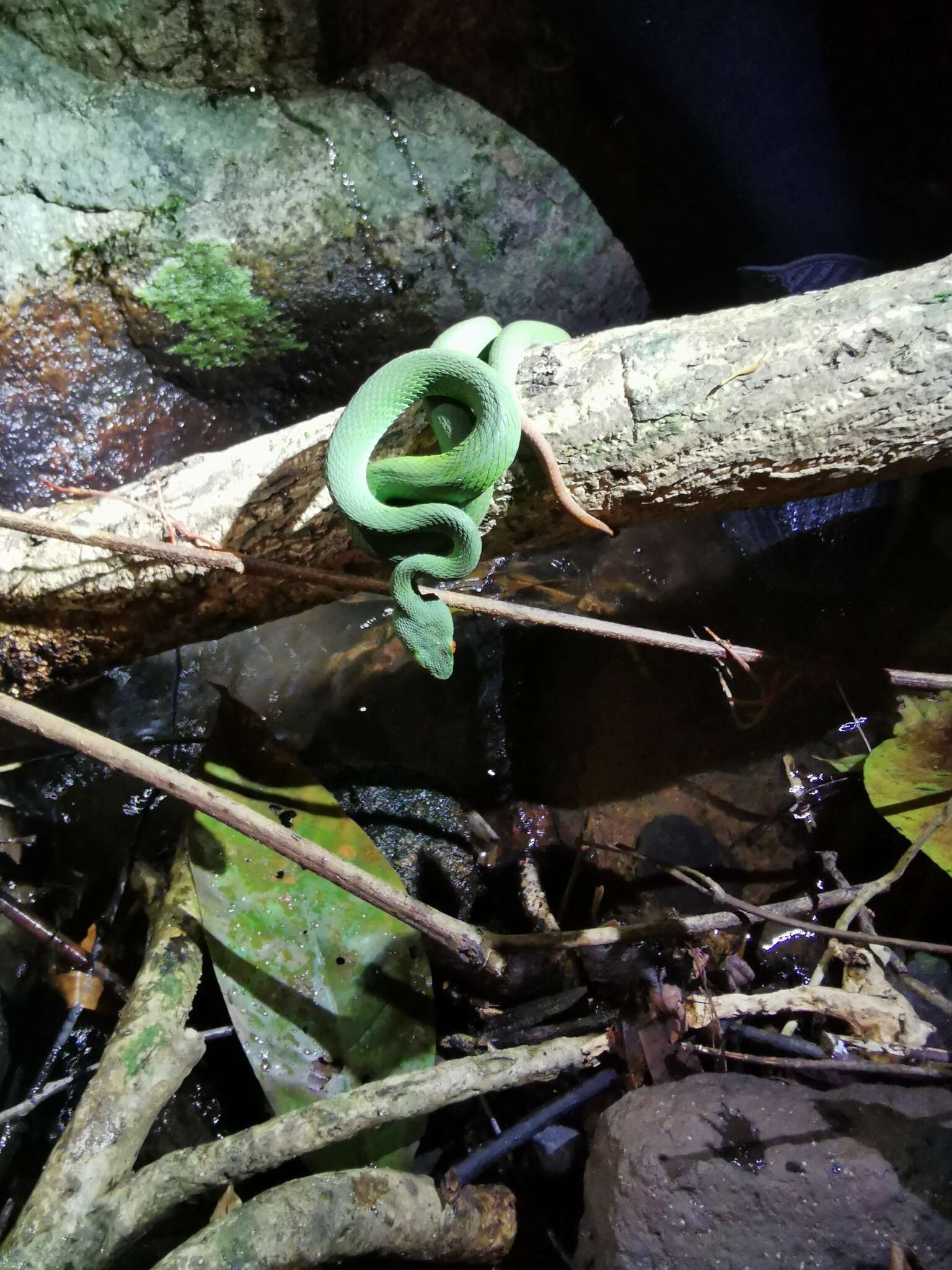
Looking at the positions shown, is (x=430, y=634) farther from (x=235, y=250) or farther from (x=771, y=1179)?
(x=235, y=250)

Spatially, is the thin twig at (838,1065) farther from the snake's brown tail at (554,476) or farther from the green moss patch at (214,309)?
the green moss patch at (214,309)

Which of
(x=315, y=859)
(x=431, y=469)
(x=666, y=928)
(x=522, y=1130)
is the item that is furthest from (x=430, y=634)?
(x=522, y=1130)

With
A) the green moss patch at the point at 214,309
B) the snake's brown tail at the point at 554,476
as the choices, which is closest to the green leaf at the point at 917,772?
the snake's brown tail at the point at 554,476

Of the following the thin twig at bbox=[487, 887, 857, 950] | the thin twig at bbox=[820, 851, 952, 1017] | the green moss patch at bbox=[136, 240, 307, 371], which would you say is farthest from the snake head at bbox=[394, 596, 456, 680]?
the green moss patch at bbox=[136, 240, 307, 371]

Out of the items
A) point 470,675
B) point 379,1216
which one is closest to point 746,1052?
point 379,1216

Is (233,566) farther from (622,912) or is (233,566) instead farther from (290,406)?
(290,406)

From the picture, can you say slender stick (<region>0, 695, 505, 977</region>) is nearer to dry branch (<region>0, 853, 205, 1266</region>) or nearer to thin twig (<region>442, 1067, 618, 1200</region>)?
thin twig (<region>442, 1067, 618, 1200</region>)
